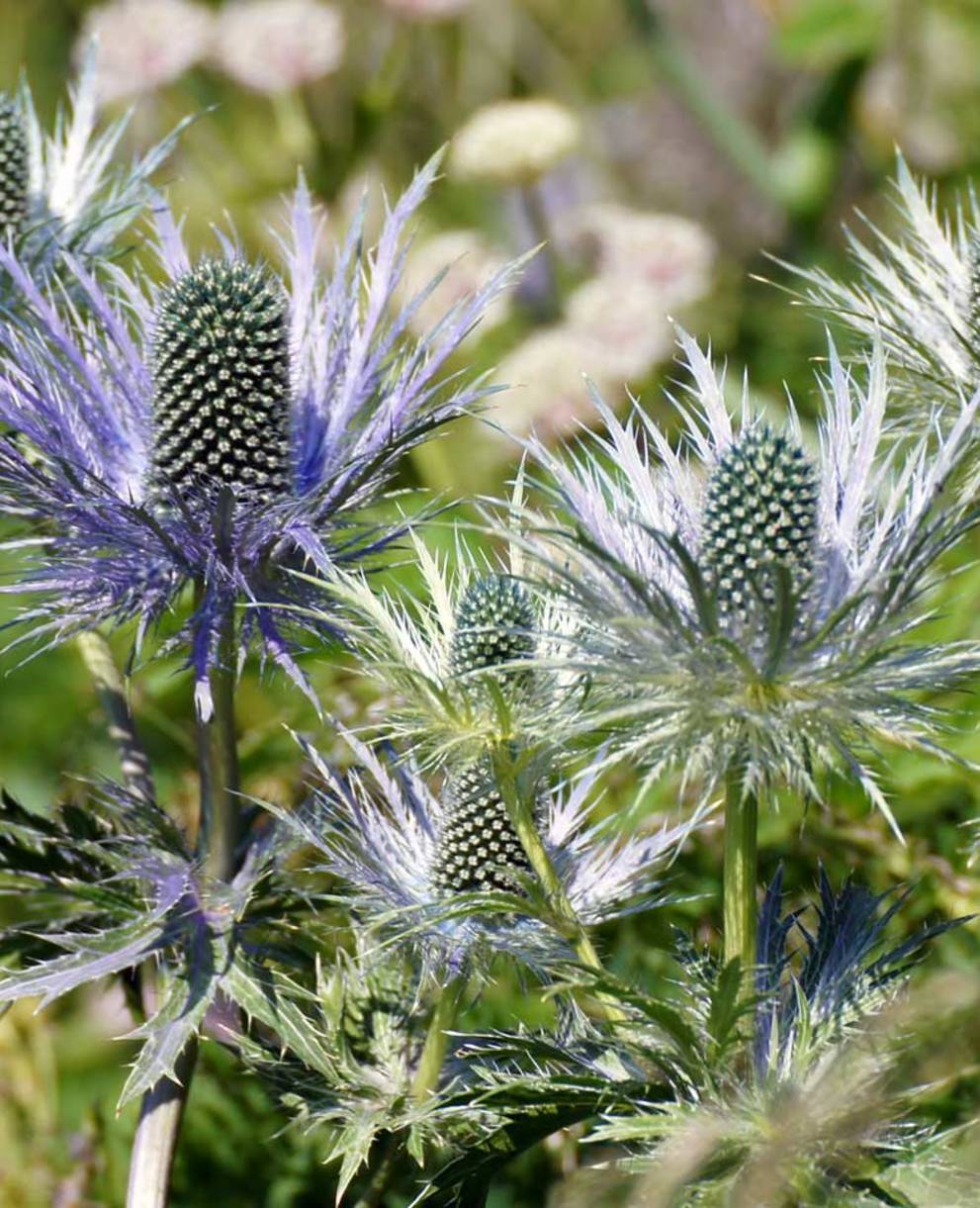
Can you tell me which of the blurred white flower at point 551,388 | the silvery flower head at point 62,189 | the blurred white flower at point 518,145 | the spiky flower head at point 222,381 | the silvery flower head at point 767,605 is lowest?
the silvery flower head at point 767,605

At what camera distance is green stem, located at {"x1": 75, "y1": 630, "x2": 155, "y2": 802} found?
102 cm

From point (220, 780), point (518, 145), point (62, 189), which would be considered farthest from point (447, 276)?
point (220, 780)

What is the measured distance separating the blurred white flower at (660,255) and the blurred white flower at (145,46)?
0.63 meters

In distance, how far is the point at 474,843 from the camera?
35.9 inches

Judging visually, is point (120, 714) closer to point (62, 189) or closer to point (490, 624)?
point (490, 624)

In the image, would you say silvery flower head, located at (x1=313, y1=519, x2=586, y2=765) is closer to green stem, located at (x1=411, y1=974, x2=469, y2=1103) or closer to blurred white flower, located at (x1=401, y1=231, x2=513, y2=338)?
green stem, located at (x1=411, y1=974, x2=469, y2=1103)

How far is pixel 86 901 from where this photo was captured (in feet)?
2.99

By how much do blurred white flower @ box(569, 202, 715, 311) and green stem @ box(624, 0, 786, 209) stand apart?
28cm

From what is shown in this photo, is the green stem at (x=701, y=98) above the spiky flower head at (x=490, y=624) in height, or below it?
above

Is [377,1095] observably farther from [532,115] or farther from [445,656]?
[532,115]

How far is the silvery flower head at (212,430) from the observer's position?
88 cm

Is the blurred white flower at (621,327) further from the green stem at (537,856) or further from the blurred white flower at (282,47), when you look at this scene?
the green stem at (537,856)

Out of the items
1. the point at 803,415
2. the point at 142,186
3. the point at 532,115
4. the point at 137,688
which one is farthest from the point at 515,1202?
the point at 532,115

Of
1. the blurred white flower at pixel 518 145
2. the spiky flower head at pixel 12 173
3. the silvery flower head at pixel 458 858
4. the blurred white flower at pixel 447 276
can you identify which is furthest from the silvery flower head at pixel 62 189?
the blurred white flower at pixel 518 145
